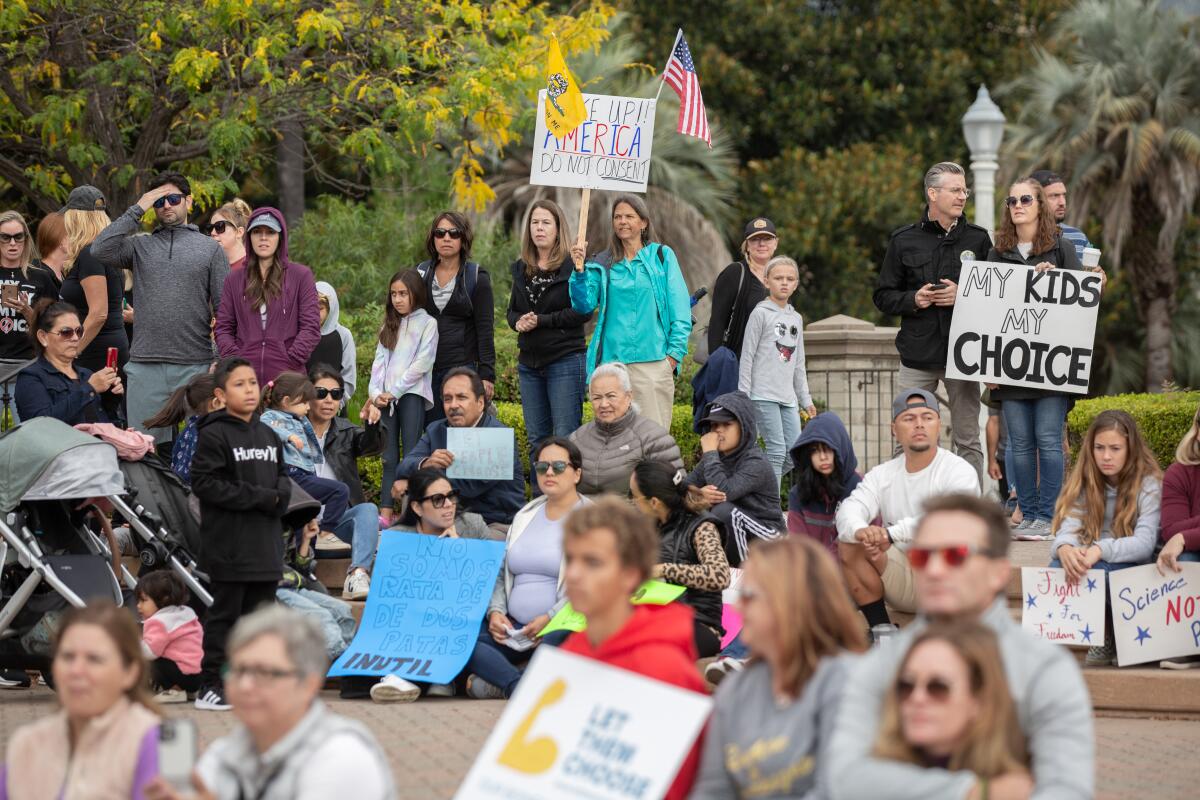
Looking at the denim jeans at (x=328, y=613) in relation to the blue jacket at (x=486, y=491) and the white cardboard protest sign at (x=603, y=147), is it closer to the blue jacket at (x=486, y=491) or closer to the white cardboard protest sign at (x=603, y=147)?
the blue jacket at (x=486, y=491)

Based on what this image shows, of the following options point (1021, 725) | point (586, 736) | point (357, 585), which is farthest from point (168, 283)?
point (1021, 725)

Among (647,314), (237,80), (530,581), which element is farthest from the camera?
(237,80)

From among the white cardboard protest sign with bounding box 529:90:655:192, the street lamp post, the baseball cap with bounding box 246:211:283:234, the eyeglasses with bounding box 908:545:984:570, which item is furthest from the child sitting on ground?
the street lamp post

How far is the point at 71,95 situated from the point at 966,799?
1271cm

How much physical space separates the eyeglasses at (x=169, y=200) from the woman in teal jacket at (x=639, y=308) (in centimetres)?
261

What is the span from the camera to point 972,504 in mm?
4887

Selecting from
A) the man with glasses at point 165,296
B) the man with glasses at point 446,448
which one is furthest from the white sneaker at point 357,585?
the man with glasses at point 165,296

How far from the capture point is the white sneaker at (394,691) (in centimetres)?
899

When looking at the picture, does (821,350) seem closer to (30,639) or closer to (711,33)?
(30,639)

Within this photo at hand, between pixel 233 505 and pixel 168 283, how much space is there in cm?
283

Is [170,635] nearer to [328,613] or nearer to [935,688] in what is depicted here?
[328,613]

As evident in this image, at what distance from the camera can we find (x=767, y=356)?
37.2 ft

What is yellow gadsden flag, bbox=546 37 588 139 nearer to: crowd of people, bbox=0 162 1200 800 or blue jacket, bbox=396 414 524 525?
crowd of people, bbox=0 162 1200 800

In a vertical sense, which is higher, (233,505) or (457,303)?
(457,303)
